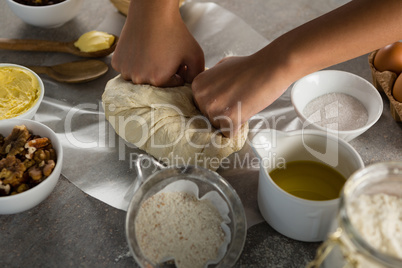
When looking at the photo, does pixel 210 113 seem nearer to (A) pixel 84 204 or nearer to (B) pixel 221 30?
(A) pixel 84 204

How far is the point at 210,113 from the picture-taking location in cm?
89

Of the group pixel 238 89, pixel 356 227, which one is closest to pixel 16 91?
pixel 238 89

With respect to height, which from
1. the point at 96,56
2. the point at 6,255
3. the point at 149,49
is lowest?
the point at 6,255

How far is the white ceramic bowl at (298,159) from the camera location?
2.46ft

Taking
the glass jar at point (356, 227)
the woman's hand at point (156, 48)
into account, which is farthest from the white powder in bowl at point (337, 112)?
the glass jar at point (356, 227)

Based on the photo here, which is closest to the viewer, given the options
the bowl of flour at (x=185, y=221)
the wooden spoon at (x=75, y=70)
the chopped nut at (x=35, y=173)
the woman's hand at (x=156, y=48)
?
the bowl of flour at (x=185, y=221)

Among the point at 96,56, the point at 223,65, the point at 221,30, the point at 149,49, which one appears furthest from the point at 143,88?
the point at 221,30

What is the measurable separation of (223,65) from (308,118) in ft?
0.85

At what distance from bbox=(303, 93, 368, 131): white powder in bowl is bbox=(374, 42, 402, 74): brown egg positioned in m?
0.12

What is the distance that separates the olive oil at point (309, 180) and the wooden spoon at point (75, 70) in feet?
1.89

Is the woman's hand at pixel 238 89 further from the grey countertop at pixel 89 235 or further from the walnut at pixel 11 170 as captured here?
the walnut at pixel 11 170

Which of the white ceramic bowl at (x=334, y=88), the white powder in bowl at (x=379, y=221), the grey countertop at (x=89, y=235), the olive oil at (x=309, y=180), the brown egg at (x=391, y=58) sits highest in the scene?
the white powder in bowl at (x=379, y=221)

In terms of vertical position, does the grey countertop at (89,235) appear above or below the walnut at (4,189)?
below

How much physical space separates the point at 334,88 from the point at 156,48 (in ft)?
1.45
